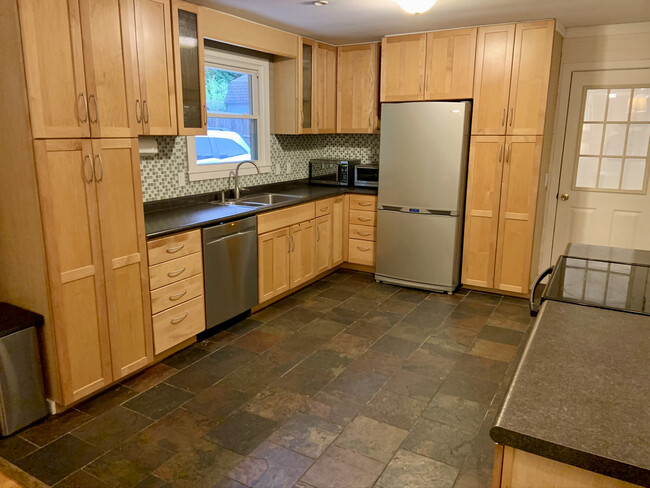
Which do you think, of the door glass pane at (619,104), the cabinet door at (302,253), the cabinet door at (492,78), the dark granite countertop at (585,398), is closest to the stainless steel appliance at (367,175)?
the cabinet door at (302,253)

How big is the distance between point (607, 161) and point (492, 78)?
1305 mm

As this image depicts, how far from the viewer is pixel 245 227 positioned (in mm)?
3537

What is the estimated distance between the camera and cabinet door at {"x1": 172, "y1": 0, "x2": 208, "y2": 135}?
10.0 ft

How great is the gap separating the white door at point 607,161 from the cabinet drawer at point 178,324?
134 inches

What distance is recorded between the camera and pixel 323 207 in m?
4.53

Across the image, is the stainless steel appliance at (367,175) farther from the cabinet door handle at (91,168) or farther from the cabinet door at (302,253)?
the cabinet door handle at (91,168)

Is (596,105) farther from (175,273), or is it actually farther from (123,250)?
(123,250)

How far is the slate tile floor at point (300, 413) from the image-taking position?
210cm

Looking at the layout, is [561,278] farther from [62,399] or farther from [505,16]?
[505,16]

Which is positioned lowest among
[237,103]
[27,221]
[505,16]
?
[27,221]

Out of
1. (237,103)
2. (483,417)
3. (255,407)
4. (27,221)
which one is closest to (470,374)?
(483,417)

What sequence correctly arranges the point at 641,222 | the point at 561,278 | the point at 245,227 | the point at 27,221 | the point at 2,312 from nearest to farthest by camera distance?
the point at 561,278 < the point at 27,221 < the point at 2,312 < the point at 245,227 < the point at 641,222

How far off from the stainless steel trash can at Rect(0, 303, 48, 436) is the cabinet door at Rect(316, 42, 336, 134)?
3.21 metres

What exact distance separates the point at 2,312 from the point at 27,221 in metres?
0.54
